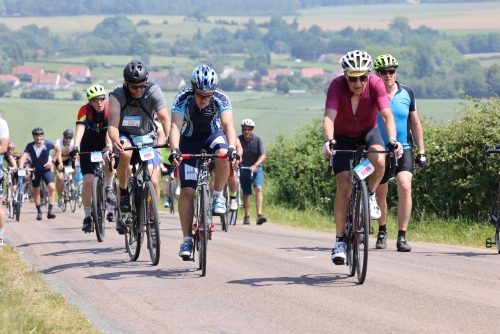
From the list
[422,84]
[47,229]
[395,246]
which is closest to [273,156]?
[47,229]

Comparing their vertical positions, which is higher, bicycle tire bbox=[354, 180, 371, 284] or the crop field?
the crop field

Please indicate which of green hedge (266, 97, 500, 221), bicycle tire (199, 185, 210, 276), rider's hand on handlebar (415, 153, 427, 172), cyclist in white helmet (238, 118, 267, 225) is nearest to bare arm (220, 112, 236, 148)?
bicycle tire (199, 185, 210, 276)

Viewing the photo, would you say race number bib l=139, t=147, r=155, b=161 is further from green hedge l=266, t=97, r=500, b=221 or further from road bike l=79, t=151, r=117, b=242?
green hedge l=266, t=97, r=500, b=221

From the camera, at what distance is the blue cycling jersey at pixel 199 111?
10430 mm

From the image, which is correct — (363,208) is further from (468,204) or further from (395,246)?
(468,204)

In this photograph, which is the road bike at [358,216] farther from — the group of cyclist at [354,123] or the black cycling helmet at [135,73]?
the black cycling helmet at [135,73]

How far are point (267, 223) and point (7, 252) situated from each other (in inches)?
347

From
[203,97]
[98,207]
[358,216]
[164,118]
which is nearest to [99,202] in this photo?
[98,207]

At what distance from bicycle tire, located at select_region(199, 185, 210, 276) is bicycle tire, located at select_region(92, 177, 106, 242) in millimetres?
4285

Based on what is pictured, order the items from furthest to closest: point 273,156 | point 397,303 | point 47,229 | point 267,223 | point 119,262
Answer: point 273,156 < point 267,223 < point 47,229 < point 119,262 < point 397,303

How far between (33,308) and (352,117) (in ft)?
11.8

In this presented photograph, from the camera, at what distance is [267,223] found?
21.1 meters

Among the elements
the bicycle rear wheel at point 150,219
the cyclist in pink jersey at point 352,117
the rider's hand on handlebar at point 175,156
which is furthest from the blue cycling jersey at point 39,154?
the cyclist in pink jersey at point 352,117

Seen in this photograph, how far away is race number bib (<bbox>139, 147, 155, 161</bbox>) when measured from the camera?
37.0ft
